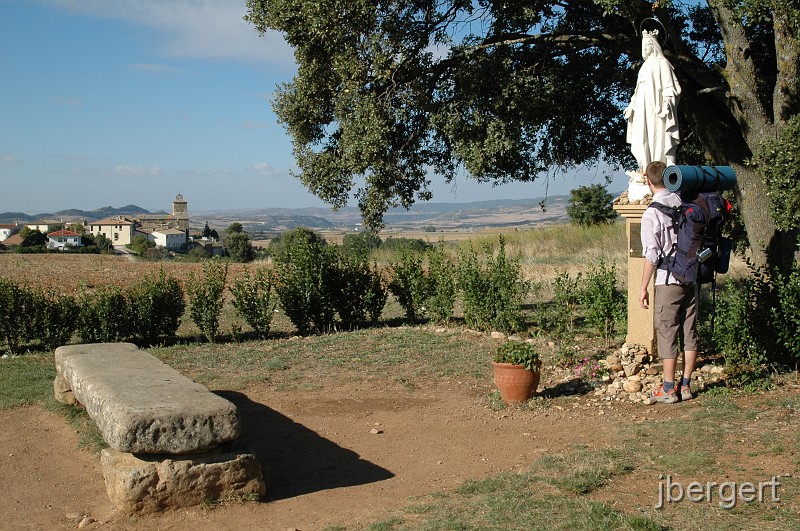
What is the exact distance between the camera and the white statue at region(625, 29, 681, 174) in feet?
26.5

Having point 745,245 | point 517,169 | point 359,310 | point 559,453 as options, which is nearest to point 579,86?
point 517,169

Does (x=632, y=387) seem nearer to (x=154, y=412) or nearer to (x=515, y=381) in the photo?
(x=515, y=381)

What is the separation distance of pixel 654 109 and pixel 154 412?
6161 millimetres

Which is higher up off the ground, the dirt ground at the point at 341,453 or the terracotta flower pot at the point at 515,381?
the terracotta flower pot at the point at 515,381

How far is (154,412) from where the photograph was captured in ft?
16.5

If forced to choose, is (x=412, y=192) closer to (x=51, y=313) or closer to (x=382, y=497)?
(x=51, y=313)

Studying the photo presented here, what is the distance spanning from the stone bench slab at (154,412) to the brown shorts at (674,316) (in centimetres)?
394

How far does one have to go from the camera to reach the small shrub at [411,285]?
42.7ft

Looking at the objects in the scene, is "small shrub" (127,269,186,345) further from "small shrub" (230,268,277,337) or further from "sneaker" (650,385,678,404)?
"sneaker" (650,385,678,404)

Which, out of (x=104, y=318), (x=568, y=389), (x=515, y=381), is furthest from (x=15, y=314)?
(x=568, y=389)

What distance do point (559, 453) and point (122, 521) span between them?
131 inches

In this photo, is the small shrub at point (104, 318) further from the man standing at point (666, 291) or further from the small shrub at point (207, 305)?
the man standing at point (666, 291)

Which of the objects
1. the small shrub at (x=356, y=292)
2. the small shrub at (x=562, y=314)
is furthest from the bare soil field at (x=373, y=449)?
the small shrub at (x=356, y=292)

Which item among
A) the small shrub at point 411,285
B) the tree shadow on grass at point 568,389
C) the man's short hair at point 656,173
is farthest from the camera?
the small shrub at point 411,285
